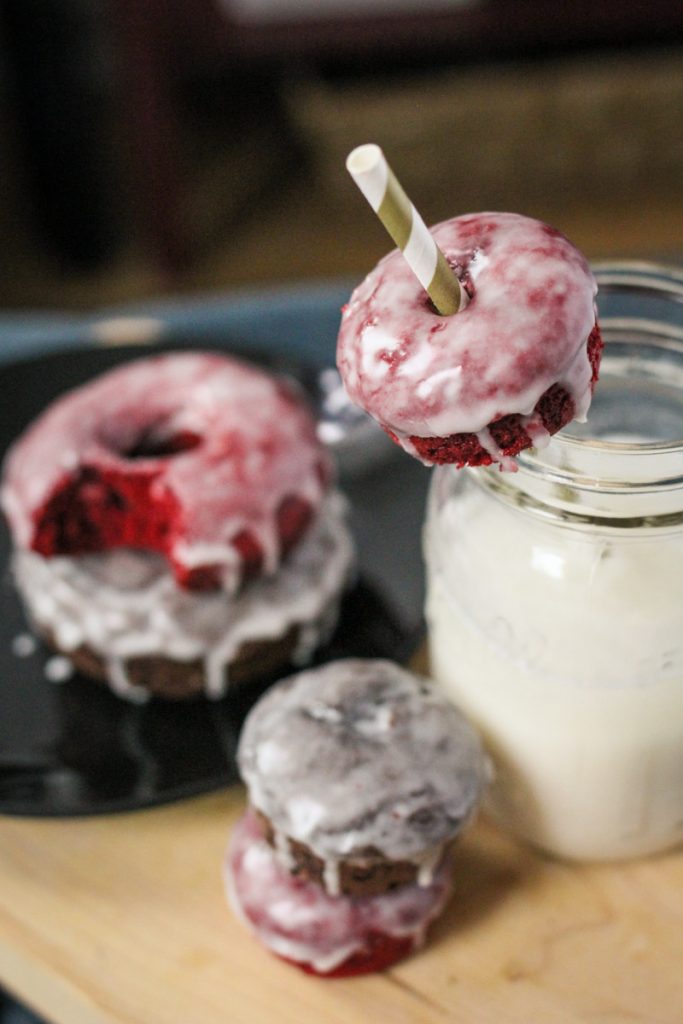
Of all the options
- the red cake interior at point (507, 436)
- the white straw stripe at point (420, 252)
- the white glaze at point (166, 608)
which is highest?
→ the white straw stripe at point (420, 252)

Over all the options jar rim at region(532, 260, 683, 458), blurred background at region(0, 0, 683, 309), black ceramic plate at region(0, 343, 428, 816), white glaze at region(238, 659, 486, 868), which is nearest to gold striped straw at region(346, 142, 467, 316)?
jar rim at region(532, 260, 683, 458)

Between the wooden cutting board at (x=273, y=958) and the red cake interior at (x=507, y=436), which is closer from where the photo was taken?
the red cake interior at (x=507, y=436)

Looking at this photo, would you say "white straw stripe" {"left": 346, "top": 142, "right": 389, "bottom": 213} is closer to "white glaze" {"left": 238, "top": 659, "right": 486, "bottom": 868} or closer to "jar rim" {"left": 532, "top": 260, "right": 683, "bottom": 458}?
"jar rim" {"left": 532, "top": 260, "right": 683, "bottom": 458}

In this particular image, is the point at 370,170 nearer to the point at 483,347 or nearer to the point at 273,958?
the point at 483,347

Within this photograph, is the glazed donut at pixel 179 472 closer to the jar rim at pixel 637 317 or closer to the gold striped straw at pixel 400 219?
the jar rim at pixel 637 317

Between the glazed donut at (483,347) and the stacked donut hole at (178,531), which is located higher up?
the glazed donut at (483,347)

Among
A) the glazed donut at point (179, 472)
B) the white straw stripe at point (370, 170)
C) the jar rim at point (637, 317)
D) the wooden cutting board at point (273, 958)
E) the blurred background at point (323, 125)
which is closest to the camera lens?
the white straw stripe at point (370, 170)

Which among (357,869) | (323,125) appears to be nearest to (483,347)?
(357,869)

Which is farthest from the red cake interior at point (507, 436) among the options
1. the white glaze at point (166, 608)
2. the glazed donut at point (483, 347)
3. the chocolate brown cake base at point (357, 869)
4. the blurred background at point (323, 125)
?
the blurred background at point (323, 125)

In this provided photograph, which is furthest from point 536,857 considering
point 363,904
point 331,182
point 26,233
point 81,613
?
point 26,233
